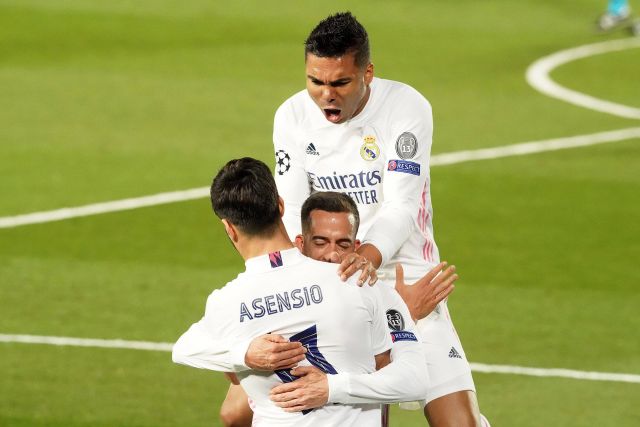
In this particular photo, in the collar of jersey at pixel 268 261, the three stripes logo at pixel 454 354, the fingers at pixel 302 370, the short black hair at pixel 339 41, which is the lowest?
the three stripes logo at pixel 454 354

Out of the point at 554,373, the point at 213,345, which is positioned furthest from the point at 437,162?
the point at 213,345

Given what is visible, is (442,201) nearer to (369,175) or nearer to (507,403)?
(507,403)

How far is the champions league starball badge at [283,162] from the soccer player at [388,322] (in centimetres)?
62

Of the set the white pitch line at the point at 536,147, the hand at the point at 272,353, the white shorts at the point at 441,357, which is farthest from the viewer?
the white pitch line at the point at 536,147

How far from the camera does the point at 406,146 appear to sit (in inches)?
264

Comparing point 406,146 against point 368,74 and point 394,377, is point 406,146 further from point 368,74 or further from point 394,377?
point 394,377

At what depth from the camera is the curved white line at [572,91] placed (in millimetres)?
16603

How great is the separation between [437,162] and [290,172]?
7.49 m

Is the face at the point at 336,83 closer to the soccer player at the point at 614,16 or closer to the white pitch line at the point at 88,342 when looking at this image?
the white pitch line at the point at 88,342

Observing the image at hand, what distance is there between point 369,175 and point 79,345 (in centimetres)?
349

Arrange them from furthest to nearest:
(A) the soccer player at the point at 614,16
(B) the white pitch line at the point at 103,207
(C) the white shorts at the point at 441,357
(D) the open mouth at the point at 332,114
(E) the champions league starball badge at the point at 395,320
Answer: (A) the soccer player at the point at 614,16 < (B) the white pitch line at the point at 103,207 < (C) the white shorts at the point at 441,357 < (D) the open mouth at the point at 332,114 < (E) the champions league starball badge at the point at 395,320

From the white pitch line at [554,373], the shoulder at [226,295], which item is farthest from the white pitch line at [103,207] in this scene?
the shoulder at [226,295]

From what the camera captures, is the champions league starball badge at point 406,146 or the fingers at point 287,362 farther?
the champions league starball badge at point 406,146

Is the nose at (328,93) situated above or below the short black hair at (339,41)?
below
